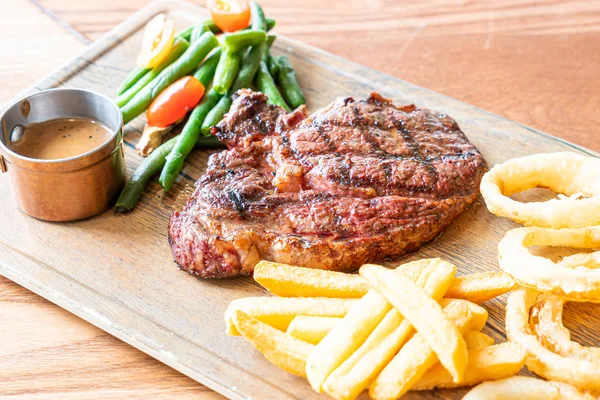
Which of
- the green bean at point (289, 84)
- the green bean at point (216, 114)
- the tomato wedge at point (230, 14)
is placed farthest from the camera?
the tomato wedge at point (230, 14)

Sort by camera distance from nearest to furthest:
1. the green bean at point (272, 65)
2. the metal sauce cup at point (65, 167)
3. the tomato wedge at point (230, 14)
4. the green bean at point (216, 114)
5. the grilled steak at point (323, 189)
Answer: the grilled steak at point (323, 189) → the metal sauce cup at point (65, 167) → the green bean at point (216, 114) → the green bean at point (272, 65) → the tomato wedge at point (230, 14)

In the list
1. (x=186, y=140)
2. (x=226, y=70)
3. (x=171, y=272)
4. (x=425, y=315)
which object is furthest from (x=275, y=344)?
(x=226, y=70)

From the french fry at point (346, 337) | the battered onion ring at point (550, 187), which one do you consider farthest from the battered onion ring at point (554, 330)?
the french fry at point (346, 337)

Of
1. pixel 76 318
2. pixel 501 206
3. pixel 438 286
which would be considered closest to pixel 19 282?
pixel 76 318

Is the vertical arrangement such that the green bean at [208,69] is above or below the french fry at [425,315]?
above

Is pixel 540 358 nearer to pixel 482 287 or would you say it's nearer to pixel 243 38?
pixel 482 287

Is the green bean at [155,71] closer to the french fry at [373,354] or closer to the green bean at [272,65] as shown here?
the green bean at [272,65]

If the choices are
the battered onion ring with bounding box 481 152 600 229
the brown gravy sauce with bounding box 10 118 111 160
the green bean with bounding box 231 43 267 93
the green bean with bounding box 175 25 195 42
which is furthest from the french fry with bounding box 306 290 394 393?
the green bean with bounding box 175 25 195 42
